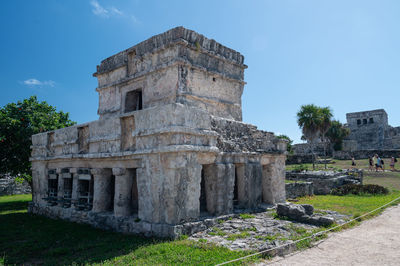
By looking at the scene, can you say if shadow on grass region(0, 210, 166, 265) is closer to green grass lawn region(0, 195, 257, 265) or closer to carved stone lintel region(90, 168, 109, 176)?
green grass lawn region(0, 195, 257, 265)

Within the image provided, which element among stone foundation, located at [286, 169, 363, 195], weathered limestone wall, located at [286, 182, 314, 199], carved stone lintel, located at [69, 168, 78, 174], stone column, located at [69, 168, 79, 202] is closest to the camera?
stone column, located at [69, 168, 79, 202]

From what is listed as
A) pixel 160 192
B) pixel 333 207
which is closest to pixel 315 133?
pixel 333 207

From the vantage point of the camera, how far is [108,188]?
887 cm

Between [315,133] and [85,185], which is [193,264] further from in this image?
[315,133]

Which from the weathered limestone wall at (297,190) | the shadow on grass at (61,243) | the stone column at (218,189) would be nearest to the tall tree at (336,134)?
the weathered limestone wall at (297,190)

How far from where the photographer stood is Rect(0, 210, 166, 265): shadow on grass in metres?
5.82

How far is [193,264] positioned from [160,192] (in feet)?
7.24

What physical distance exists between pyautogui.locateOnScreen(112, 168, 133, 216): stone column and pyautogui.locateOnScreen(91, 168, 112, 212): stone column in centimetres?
93

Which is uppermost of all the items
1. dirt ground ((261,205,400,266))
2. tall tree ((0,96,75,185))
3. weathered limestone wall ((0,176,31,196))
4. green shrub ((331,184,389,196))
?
tall tree ((0,96,75,185))

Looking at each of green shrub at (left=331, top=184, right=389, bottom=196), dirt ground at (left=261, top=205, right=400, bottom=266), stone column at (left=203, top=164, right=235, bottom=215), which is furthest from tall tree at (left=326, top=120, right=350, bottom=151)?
stone column at (left=203, top=164, right=235, bottom=215)

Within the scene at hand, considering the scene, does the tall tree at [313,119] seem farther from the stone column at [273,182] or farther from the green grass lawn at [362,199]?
the stone column at [273,182]

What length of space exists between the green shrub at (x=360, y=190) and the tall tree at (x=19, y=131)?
1561 cm

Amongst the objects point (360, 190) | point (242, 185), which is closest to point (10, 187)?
point (242, 185)

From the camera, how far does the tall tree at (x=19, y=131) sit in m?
13.8
